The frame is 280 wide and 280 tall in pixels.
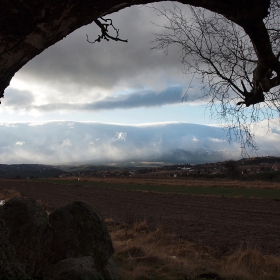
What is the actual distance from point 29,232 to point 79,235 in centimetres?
103

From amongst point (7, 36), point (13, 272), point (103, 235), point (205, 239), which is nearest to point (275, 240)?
point (205, 239)

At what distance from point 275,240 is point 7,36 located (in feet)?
40.5

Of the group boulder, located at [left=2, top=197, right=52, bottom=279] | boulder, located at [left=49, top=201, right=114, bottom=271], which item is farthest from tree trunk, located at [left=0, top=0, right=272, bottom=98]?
boulder, located at [left=49, top=201, right=114, bottom=271]

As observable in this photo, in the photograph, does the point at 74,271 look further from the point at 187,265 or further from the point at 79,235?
the point at 187,265

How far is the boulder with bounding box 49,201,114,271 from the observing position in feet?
17.5

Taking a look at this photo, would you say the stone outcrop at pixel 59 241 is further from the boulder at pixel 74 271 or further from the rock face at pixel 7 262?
the rock face at pixel 7 262

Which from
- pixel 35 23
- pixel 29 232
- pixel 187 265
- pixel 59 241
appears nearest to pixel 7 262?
pixel 35 23

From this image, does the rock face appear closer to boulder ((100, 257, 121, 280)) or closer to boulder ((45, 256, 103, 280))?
boulder ((45, 256, 103, 280))

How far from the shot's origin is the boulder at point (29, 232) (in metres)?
4.42

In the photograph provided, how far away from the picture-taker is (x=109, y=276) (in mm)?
5289

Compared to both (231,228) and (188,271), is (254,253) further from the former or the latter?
(231,228)

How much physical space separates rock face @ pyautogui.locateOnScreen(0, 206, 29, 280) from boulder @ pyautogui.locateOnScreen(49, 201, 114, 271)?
8.53 ft

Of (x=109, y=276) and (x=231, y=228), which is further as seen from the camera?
(x=231, y=228)

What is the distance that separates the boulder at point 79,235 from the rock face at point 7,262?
2601 mm
